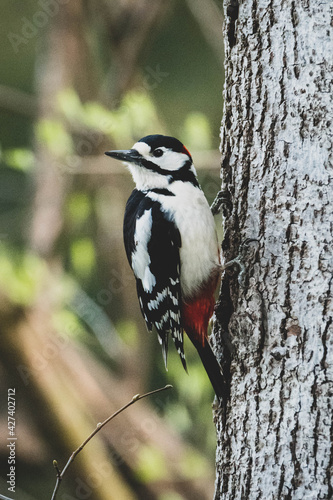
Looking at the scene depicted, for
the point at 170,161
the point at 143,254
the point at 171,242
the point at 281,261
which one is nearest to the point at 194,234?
the point at 171,242

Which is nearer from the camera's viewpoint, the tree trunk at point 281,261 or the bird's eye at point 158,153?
the tree trunk at point 281,261

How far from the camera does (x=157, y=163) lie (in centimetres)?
247

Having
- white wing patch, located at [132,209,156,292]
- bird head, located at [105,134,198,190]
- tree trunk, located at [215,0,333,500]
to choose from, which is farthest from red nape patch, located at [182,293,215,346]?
bird head, located at [105,134,198,190]

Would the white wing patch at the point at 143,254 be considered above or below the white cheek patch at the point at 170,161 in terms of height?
below

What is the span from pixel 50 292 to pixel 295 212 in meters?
2.24

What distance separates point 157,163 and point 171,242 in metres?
0.34

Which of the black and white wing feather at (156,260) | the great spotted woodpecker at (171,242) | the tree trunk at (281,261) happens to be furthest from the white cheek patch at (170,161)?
the tree trunk at (281,261)

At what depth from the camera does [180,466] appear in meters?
3.80

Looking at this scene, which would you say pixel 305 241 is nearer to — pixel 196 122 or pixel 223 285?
pixel 223 285

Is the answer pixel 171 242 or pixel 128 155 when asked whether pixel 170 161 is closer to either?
pixel 128 155

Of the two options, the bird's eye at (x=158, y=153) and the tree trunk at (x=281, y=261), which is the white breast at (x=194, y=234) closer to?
the bird's eye at (x=158, y=153)

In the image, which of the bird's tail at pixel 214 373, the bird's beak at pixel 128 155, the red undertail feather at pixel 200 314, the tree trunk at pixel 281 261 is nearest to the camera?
the tree trunk at pixel 281 261

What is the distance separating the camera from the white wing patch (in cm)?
236

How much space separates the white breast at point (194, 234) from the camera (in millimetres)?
2326
